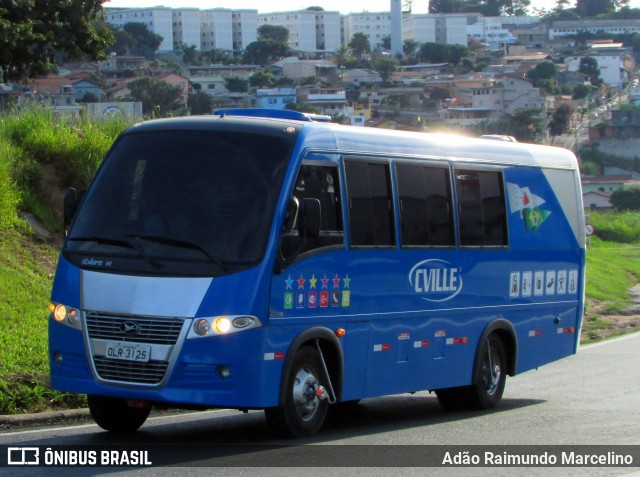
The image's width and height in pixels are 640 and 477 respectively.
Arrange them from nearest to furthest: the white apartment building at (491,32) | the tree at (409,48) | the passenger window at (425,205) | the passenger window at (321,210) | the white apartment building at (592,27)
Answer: the passenger window at (321,210) → the passenger window at (425,205) → the tree at (409,48) → the white apartment building at (592,27) → the white apartment building at (491,32)

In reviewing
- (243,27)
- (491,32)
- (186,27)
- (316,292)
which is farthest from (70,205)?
(491,32)

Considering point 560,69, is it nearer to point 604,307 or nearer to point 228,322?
point 604,307

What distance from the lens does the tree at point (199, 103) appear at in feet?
146

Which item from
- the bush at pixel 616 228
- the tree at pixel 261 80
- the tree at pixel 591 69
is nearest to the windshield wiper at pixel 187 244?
the bush at pixel 616 228

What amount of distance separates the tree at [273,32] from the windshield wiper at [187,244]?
12370 cm

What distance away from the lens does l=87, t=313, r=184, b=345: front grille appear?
30.1ft

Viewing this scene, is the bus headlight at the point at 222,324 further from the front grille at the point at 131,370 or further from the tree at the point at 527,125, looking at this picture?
the tree at the point at 527,125

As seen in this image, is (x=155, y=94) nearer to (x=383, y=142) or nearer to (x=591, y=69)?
(x=383, y=142)

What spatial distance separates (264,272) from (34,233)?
949cm

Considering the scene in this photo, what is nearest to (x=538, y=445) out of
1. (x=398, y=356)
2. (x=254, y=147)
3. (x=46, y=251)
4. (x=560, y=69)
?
(x=398, y=356)

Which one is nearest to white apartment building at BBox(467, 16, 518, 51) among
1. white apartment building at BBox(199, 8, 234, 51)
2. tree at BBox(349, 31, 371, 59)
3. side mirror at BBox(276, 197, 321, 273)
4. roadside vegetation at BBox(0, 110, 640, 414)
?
tree at BBox(349, 31, 371, 59)

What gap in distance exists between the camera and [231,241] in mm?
9461

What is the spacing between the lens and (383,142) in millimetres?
11336

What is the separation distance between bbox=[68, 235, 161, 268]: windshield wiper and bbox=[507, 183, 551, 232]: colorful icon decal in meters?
5.36
